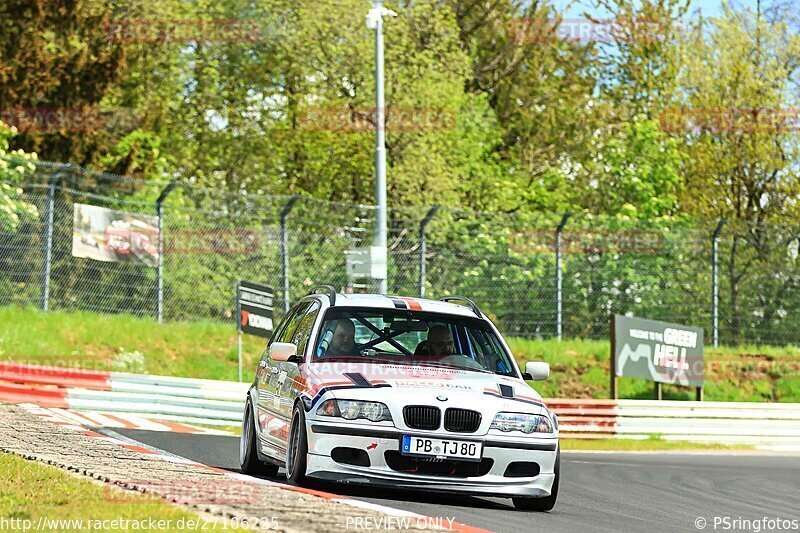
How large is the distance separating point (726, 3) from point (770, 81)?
3.09 metres

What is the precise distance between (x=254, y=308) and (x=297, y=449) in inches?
573

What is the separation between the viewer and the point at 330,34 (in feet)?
132

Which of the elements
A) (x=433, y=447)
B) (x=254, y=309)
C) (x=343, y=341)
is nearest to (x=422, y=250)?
(x=254, y=309)

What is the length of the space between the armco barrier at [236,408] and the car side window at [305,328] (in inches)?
374

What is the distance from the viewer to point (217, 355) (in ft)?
93.8

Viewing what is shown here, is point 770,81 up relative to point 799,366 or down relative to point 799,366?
up

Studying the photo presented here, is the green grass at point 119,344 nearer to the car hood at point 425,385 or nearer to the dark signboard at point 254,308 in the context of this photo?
the dark signboard at point 254,308

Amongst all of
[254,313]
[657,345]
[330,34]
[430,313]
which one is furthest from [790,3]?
[430,313]

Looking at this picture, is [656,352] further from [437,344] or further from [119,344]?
[437,344]

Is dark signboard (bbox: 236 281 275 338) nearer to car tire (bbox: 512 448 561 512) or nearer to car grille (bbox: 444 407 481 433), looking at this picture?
car tire (bbox: 512 448 561 512)

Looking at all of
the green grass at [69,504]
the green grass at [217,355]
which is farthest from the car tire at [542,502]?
the green grass at [217,355]

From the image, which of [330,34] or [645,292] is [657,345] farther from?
[330,34]

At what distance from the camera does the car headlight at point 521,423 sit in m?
10.7

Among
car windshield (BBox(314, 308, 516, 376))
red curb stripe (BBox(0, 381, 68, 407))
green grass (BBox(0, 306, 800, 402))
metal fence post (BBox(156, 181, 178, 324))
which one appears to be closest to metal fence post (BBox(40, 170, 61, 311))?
green grass (BBox(0, 306, 800, 402))
